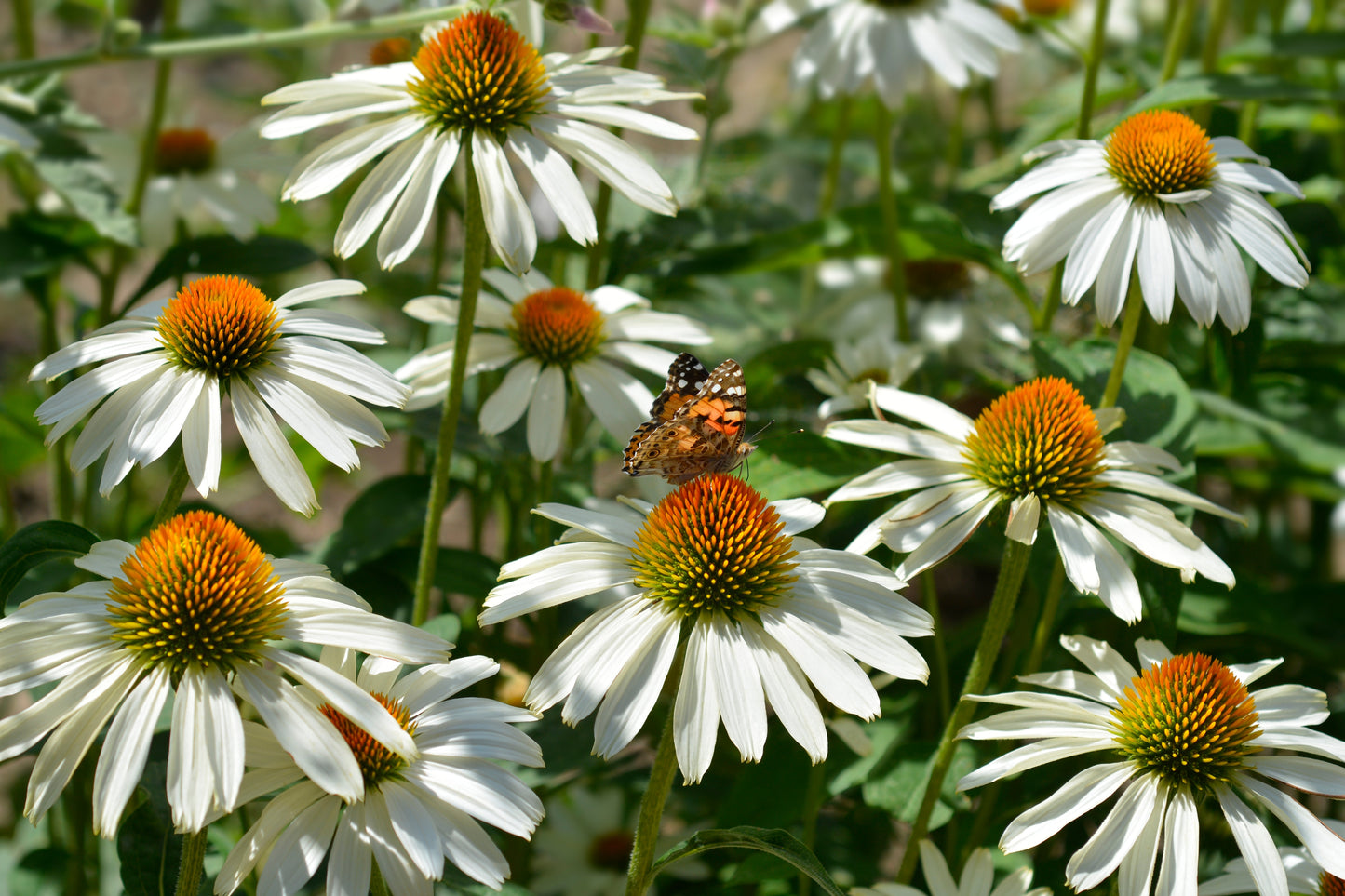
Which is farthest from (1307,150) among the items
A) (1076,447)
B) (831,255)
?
(1076,447)

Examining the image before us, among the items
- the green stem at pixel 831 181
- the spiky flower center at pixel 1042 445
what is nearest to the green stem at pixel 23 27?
the green stem at pixel 831 181

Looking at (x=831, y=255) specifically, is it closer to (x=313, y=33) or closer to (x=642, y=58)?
(x=642, y=58)

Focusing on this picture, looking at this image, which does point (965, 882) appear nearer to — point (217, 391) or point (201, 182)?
point (217, 391)

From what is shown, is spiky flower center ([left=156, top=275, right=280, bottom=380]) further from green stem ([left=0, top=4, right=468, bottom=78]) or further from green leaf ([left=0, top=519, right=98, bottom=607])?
green stem ([left=0, top=4, right=468, bottom=78])

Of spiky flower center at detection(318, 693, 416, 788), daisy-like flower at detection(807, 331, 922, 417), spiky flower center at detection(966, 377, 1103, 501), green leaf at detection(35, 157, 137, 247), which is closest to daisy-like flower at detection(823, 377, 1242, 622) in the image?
spiky flower center at detection(966, 377, 1103, 501)

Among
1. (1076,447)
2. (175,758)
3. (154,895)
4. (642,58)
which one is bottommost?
(154,895)

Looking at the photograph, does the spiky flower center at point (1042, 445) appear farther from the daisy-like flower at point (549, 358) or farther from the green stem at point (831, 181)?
the green stem at point (831, 181)

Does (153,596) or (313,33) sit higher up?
Result: (313,33)
